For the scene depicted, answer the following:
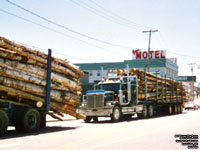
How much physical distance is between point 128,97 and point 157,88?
6.17m

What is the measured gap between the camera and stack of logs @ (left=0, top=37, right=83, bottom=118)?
11.0 meters

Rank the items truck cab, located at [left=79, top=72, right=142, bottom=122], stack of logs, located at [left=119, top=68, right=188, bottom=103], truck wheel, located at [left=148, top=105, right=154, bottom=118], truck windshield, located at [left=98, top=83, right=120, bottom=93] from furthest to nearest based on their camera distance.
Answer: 1. truck wheel, located at [left=148, top=105, right=154, bottom=118]
2. stack of logs, located at [left=119, top=68, right=188, bottom=103]
3. truck windshield, located at [left=98, top=83, right=120, bottom=93]
4. truck cab, located at [left=79, top=72, right=142, bottom=122]

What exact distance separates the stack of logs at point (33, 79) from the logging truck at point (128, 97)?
2556 mm

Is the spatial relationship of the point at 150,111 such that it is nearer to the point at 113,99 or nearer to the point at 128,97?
the point at 128,97

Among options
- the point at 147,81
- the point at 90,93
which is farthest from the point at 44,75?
the point at 147,81

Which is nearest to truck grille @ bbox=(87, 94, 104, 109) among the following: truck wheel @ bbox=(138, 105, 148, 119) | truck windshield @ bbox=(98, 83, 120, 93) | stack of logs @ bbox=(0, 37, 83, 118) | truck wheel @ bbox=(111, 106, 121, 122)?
truck wheel @ bbox=(111, 106, 121, 122)

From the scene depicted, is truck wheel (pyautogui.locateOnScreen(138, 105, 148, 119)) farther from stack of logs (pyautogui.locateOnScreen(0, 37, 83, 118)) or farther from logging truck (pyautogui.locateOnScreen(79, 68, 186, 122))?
stack of logs (pyautogui.locateOnScreen(0, 37, 83, 118))

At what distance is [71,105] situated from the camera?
14766 mm

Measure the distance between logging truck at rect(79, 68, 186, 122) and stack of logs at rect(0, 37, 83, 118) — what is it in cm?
256

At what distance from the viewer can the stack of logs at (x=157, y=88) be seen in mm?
21656

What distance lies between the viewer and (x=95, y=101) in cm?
1761

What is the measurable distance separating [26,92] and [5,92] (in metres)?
1.13

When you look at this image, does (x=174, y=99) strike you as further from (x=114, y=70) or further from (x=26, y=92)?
(x=26, y=92)

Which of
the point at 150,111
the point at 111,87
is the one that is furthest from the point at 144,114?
the point at 111,87
